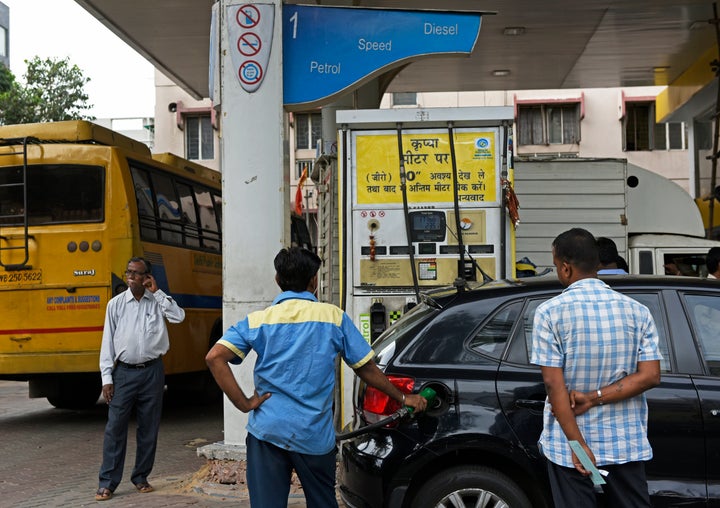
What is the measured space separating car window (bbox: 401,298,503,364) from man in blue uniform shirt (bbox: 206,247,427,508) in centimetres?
67

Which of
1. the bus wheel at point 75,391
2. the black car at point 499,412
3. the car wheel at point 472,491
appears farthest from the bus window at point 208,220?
the car wheel at point 472,491

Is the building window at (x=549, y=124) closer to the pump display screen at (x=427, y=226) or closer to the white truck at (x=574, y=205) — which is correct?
the white truck at (x=574, y=205)

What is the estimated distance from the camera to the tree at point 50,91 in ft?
102

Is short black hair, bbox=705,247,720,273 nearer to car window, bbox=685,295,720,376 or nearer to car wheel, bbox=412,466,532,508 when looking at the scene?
car window, bbox=685,295,720,376

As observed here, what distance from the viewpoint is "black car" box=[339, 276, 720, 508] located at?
14.9ft

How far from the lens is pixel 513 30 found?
1388 centimetres

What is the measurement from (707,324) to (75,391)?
32.2 feet

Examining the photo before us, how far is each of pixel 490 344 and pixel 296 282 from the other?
1.18m

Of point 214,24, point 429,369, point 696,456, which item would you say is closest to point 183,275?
point 214,24

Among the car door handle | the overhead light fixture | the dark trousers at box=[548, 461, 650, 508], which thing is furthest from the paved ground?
the overhead light fixture

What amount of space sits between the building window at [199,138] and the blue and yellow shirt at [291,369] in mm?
31672

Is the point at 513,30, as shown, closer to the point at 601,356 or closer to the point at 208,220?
the point at 208,220

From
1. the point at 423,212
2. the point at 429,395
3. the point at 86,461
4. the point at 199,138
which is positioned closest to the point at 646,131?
the point at 199,138

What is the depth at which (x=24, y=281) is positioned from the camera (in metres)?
10.4
